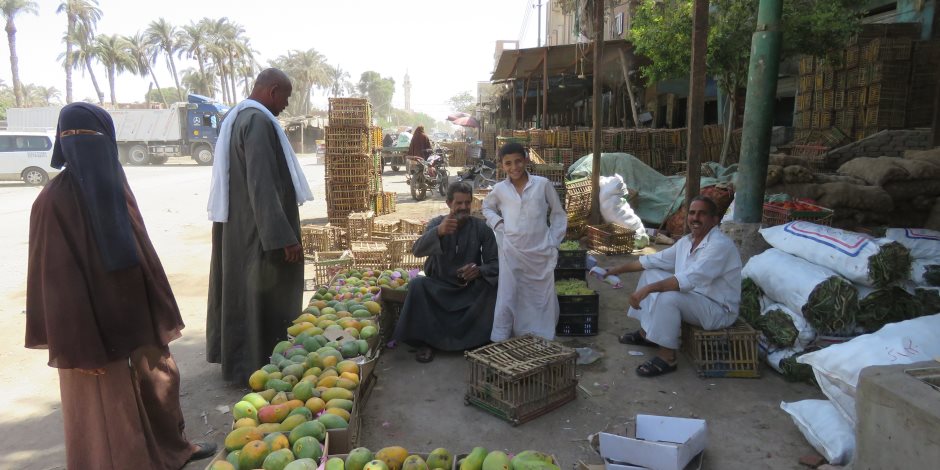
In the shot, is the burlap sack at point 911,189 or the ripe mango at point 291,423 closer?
the ripe mango at point 291,423

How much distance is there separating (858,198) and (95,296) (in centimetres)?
853

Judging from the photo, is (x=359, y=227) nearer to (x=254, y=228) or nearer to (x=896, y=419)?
(x=254, y=228)

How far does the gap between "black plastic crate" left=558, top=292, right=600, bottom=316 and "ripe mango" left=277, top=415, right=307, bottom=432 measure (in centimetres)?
279

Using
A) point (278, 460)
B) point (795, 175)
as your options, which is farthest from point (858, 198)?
point (278, 460)

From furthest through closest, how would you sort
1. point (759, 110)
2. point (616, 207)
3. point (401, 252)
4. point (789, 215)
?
1. point (616, 207)
2. point (401, 252)
3. point (789, 215)
4. point (759, 110)

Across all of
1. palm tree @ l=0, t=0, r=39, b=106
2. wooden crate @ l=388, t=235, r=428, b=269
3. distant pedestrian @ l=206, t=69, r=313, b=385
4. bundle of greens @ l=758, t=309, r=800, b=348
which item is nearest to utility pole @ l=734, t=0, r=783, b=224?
bundle of greens @ l=758, t=309, r=800, b=348

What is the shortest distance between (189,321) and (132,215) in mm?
3275

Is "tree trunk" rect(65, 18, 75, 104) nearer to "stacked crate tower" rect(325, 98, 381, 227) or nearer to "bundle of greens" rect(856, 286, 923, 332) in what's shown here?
"stacked crate tower" rect(325, 98, 381, 227)

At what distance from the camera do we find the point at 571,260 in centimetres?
559

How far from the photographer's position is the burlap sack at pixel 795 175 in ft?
26.3

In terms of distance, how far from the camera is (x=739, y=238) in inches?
223

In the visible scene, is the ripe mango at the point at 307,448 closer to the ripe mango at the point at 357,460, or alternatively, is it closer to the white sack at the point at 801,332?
the ripe mango at the point at 357,460

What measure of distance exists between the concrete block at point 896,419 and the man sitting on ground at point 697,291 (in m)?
1.49

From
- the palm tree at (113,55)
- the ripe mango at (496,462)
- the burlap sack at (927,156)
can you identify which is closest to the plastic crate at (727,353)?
the ripe mango at (496,462)
